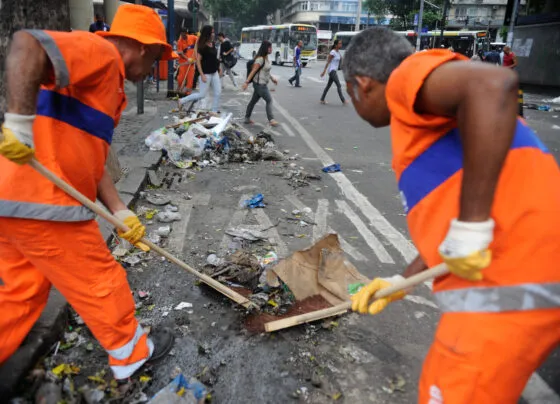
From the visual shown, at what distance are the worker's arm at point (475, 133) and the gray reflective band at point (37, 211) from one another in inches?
58.0

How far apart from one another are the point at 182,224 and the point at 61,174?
2669 mm

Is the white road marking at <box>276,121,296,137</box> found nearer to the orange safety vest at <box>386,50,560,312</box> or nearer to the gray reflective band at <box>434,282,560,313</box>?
the orange safety vest at <box>386,50,560,312</box>

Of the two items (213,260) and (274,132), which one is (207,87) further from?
(213,260)

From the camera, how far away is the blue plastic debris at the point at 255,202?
5062 mm

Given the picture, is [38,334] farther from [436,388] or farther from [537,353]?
[537,353]

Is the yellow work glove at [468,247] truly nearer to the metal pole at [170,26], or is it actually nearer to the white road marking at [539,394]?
the white road marking at [539,394]

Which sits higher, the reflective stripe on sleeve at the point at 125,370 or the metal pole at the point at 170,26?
the metal pole at the point at 170,26

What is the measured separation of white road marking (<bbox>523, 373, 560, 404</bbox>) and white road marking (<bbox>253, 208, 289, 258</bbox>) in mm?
2053

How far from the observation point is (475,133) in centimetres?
110

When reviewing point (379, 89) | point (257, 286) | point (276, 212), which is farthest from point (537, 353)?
point (276, 212)

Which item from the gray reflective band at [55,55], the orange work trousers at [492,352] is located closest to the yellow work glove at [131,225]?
the gray reflective band at [55,55]

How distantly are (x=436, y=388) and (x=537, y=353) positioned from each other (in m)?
0.30

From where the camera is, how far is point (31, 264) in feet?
6.74

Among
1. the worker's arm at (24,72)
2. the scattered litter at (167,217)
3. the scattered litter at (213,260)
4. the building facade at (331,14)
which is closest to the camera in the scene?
the worker's arm at (24,72)
